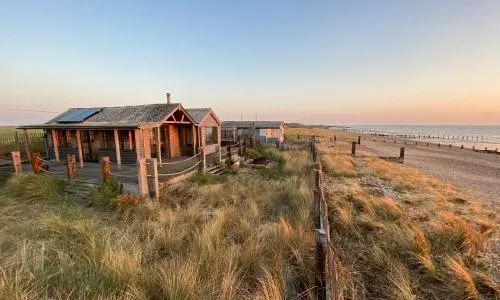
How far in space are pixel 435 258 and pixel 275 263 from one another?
3.44m

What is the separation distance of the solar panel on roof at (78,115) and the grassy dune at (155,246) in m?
6.69

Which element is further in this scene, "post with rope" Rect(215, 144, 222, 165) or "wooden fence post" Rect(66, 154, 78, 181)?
"post with rope" Rect(215, 144, 222, 165)

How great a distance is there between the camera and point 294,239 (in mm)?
4957

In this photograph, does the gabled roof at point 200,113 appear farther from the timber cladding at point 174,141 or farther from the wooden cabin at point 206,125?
the timber cladding at point 174,141

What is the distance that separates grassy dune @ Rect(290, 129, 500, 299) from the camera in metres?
3.86

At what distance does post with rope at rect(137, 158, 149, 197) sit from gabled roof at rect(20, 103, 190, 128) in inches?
208

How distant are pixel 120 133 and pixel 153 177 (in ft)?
26.4

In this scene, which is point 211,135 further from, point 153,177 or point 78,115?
point 153,177

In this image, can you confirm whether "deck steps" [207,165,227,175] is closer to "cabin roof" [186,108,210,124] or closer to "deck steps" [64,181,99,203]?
"cabin roof" [186,108,210,124]

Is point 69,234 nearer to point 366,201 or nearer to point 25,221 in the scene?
point 25,221

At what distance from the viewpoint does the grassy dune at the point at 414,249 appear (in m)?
3.86

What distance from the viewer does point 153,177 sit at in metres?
8.12

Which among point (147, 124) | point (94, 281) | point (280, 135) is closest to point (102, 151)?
point (147, 124)

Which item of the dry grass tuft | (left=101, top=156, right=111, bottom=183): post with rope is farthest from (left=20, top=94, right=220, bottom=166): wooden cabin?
the dry grass tuft
